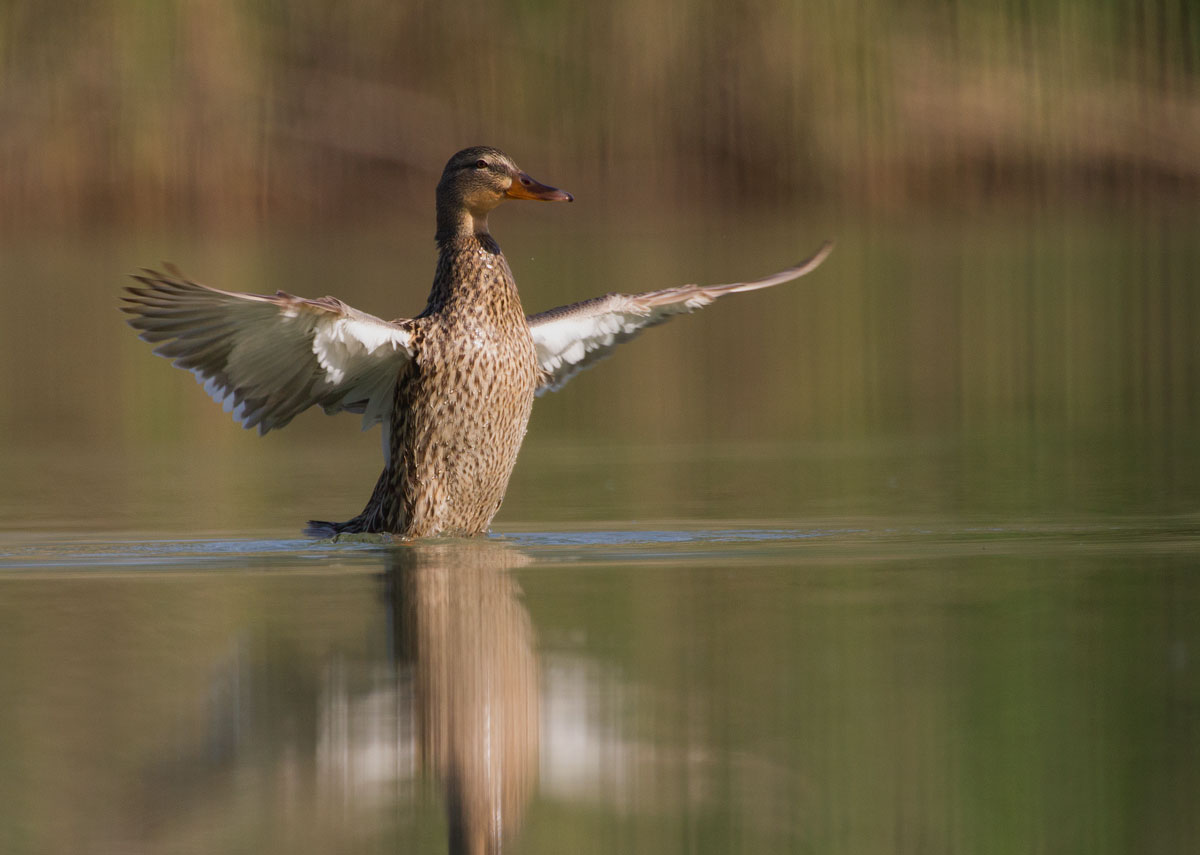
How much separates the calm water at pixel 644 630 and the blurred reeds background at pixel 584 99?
7.74 m

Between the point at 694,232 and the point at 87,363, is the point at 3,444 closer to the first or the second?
the point at 87,363

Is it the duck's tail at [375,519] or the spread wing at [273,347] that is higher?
the spread wing at [273,347]

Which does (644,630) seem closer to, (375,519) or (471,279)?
(375,519)

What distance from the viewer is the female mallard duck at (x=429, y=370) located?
21.6 feet

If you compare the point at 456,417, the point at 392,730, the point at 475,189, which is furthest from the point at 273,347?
the point at 392,730

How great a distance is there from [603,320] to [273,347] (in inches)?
52.2

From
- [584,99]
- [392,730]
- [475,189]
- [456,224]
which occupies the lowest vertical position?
[392,730]

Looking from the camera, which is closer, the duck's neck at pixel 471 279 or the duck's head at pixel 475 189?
the duck's neck at pixel 471 279

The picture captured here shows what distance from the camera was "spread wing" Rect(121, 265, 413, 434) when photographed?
20.7 ft

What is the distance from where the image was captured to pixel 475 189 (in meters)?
7.35

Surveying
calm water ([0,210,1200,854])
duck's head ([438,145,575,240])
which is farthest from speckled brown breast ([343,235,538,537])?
duck's head ([438,145,575,240])

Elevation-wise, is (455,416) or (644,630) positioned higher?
(455,416)

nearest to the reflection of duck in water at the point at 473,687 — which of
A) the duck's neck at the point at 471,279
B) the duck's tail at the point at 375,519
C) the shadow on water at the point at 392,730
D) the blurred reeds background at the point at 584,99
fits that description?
the shadow on water at the point at 392,730

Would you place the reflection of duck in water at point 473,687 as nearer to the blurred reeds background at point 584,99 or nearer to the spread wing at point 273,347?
the spread wing at point 273,347
